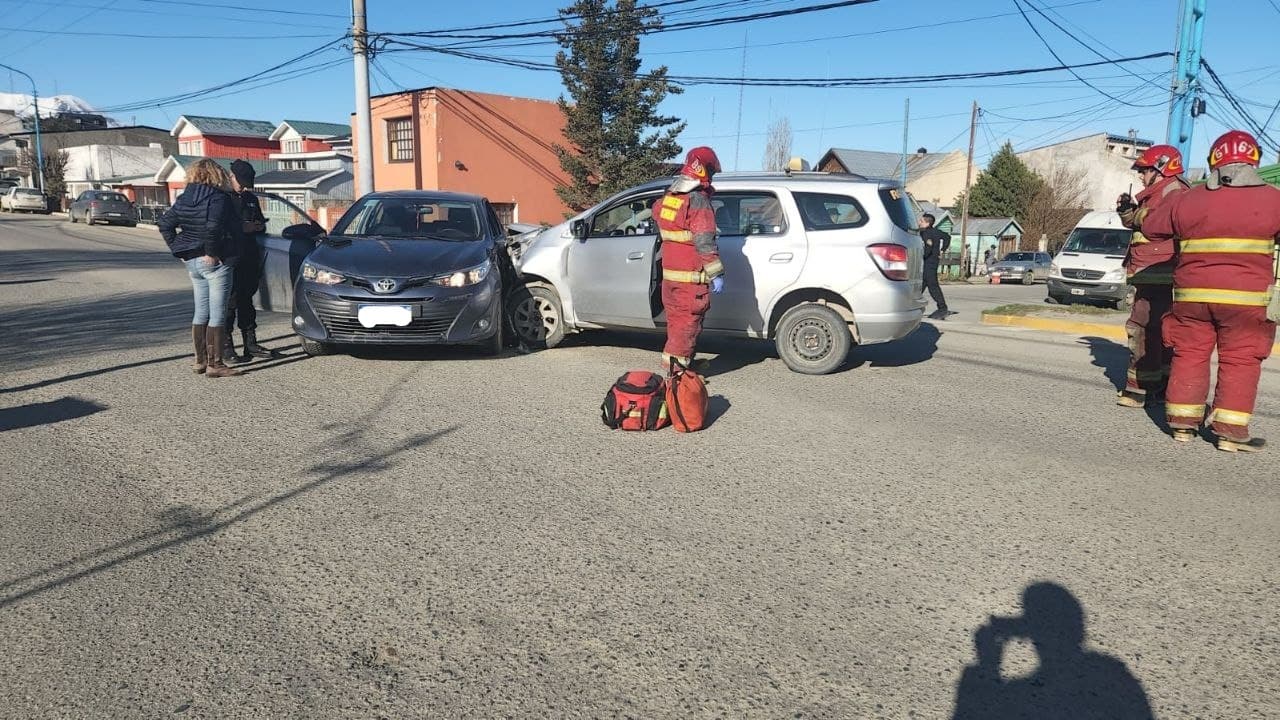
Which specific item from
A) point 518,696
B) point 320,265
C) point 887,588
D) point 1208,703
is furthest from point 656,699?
point 320,265

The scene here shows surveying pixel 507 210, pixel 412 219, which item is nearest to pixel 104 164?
pixel 507 210

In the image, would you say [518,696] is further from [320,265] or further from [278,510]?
[320,265]

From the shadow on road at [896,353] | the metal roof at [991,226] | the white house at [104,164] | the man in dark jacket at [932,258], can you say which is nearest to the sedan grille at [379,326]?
the shadow on road at [896,353]

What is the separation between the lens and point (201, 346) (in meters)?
7.11

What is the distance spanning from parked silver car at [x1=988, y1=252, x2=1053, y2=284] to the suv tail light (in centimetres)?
3420

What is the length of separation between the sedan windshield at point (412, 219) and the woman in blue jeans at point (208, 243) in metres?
1.49

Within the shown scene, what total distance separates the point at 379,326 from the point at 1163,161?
6.66m

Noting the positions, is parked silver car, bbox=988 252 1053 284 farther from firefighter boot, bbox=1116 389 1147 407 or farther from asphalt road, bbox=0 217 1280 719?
firefighter boot, bbox=1116 389 1147 407

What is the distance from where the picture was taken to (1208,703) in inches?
103

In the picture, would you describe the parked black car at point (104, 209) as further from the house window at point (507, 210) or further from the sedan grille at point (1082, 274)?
the sedan grille at point (1082, 274)

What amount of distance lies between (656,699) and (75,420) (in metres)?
4.99

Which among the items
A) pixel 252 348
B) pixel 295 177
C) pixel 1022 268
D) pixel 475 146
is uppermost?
pixel 475 146

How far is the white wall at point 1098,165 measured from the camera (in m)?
60.3

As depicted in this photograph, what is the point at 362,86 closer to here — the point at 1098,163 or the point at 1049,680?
the point at 1049,680
